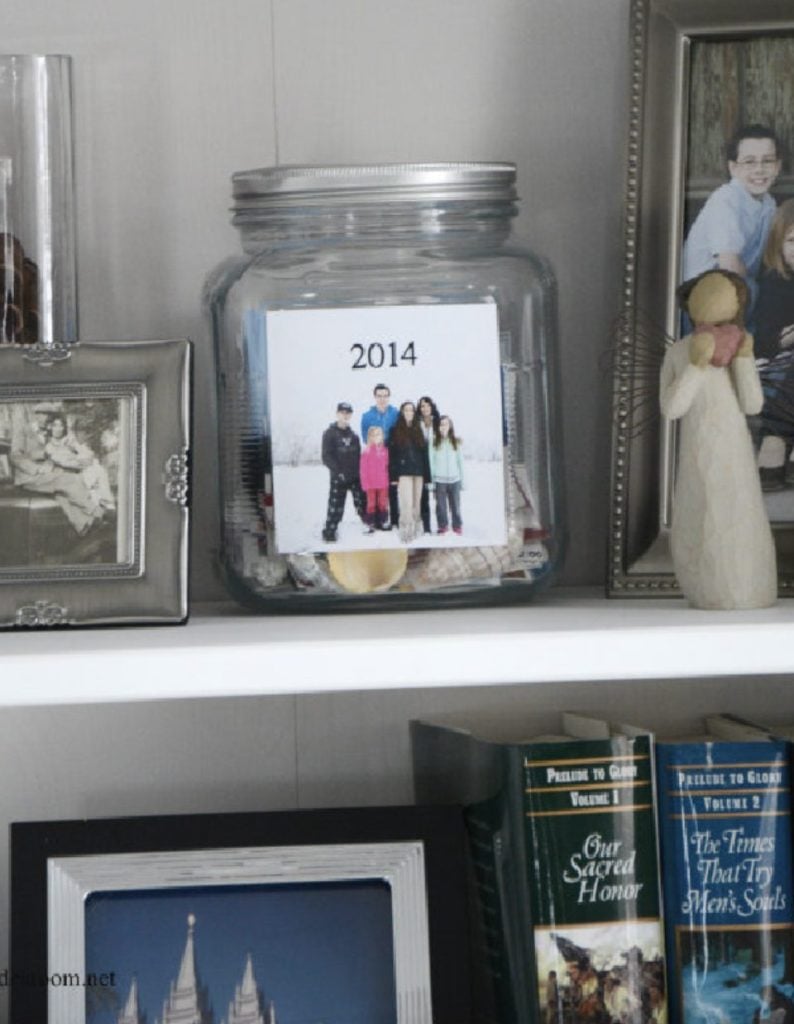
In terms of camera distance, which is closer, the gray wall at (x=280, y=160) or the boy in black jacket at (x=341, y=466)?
the boy in black jacket at (x=341, y=466)

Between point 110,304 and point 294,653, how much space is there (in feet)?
1.06

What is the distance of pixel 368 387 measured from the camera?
33.9 inches

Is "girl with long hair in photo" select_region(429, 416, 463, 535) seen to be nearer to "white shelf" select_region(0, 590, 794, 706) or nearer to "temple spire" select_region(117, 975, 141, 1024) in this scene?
"white shelf" select_region(0, 590, 794, 706)

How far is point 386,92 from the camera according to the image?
999 millimetres

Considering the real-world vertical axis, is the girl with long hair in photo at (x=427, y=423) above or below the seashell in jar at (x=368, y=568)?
above

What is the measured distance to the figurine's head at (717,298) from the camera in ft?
2.74

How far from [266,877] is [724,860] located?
251 mm

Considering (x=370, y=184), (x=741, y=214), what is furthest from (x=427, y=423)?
(x=741, y=214)

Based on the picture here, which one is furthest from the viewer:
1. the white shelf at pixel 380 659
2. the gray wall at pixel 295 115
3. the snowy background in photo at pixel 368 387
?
the gray wall at pixel 295 115

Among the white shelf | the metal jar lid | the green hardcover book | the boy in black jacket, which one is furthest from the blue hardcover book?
the metal jar lid

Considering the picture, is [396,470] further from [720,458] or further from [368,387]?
[720,458]

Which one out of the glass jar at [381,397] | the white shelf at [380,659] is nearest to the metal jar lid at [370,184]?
the glass jar at [381,397]

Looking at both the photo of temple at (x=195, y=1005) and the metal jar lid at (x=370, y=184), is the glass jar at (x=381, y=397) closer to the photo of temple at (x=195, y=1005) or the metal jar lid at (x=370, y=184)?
the metal jar lid at (x=370, y=184)

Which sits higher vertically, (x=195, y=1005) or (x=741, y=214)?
(x=741, y=214)
